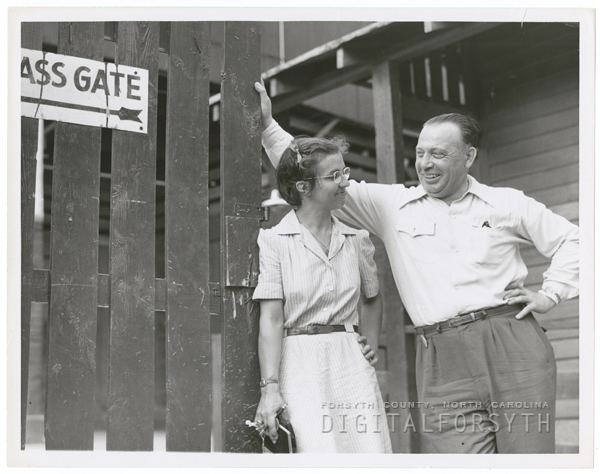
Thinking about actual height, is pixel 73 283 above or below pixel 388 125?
below

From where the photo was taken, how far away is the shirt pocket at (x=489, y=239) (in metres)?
3.63

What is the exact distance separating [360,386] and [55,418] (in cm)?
128

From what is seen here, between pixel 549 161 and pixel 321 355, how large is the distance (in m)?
4.10

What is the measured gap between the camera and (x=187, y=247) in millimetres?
3561

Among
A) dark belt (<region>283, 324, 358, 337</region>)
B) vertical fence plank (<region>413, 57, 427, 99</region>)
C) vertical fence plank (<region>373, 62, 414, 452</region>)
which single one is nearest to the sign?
dark belt (<region>283, 324, 358, 337</region>)

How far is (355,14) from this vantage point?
12.9ft

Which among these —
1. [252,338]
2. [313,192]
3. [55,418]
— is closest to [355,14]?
[313,192]

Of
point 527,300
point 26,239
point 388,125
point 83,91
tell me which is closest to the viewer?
point 26,239

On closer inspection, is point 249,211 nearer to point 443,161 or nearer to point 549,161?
point 443,161

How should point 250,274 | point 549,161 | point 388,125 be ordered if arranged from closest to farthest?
point 250,274 → point 388,125 → point 549,161

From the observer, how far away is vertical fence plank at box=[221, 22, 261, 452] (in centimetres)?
358

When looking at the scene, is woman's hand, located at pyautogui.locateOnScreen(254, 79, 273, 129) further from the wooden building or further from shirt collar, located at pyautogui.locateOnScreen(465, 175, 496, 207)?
shirt collar, located at pyautogui.locateOnScreen(465, 175, 496, 207)

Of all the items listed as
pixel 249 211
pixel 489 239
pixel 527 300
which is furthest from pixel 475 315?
pixel 249 211

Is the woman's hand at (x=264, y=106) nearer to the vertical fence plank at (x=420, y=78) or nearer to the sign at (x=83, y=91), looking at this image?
the sign at (x=83, y=91)
